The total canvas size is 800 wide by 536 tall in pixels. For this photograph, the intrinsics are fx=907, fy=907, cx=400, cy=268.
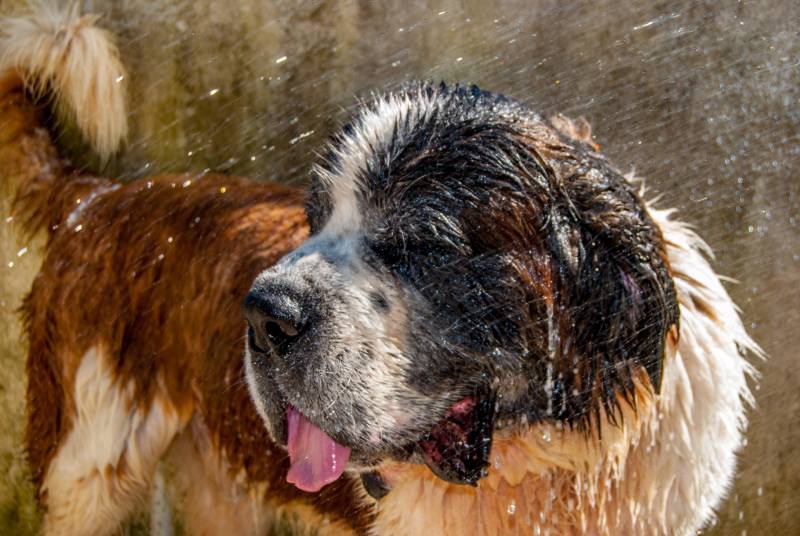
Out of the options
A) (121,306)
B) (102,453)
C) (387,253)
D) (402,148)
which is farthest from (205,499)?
(402,148)

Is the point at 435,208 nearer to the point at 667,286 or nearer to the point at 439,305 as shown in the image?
the point at 439,305

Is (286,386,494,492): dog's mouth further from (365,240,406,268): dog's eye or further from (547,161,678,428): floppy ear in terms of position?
(365,240,406,268): dog's eye

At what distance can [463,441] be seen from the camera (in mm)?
2068

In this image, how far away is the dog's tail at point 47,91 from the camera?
3.24 m

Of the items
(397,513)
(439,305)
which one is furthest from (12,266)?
(439,305)

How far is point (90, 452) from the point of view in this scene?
3.10m

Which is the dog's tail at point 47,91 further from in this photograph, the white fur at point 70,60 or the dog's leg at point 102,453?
the dog's leg at point 102,453

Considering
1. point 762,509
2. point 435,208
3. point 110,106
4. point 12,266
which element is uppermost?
point 435,208

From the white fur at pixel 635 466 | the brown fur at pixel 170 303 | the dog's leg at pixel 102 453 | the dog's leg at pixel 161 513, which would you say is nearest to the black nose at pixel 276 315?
the white fur at pixel 635 466

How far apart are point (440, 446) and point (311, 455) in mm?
304

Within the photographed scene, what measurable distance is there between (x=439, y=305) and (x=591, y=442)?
1.66 feet

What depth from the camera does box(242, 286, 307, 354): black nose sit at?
189 cm

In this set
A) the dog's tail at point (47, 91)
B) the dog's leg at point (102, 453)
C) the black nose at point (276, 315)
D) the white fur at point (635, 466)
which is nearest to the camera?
the black nose at point (276, 315)

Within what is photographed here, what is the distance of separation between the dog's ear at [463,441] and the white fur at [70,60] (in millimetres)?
1967
